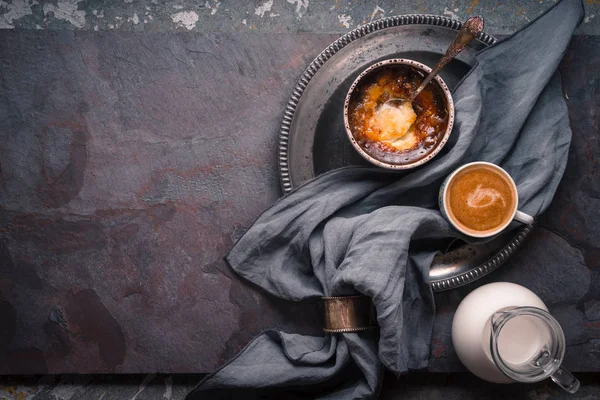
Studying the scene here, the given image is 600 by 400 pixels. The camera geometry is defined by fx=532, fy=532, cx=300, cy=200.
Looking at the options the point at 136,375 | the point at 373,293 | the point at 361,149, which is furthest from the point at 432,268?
the point at 136,375

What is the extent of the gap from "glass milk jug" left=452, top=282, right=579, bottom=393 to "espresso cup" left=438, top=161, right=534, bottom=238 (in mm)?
108

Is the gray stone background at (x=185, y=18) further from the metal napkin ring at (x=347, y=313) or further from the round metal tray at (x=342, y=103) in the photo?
the metal napkin ring at (x=347, y=313)

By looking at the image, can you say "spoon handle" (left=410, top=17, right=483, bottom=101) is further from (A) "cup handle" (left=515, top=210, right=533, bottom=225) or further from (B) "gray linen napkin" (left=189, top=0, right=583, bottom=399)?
(A) "cup handle" (left=515, top=210, right=533, bottom=225)

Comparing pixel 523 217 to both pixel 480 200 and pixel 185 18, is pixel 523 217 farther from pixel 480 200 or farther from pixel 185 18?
pixel 185 18

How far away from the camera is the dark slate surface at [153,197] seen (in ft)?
3.14

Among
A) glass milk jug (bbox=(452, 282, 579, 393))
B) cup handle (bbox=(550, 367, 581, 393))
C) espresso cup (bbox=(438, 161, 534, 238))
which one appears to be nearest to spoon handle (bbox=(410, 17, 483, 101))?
espresso cup (bbox=(438, 161, 534, 238))

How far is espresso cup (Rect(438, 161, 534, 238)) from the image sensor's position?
33.2 inches

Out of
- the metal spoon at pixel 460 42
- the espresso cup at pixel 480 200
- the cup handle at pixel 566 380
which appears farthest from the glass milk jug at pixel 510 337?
the metal spoon at pixel 460 42

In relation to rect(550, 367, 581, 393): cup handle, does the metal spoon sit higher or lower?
higher

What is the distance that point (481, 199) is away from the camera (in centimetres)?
85

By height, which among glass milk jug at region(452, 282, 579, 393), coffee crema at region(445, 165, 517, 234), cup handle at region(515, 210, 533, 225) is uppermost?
coffee crema at region(445, 165, 517, 234)

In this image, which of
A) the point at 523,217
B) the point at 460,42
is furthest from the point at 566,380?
the point at 460,42

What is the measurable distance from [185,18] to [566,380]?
A: 0.89 metres

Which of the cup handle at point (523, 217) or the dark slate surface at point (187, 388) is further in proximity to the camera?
the dark slate surface at point (187, 388)
